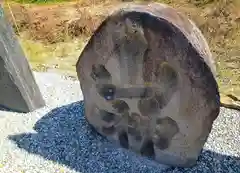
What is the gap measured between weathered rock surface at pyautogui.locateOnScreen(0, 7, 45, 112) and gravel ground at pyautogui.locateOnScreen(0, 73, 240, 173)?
0.11m

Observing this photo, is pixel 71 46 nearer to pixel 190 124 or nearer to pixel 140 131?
pixel 140 131

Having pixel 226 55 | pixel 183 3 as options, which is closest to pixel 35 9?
pixel 183 3

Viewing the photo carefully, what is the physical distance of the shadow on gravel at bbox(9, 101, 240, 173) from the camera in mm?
4000

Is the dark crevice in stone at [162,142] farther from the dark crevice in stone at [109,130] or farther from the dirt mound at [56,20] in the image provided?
the dirt mound at [56,20]

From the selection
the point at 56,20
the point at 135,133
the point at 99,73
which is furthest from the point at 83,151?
the point at 56,20

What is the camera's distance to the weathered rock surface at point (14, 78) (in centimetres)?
465

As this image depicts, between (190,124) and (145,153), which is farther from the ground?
(190,124)

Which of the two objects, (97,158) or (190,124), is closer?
(190,124)

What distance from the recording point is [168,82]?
3717mm

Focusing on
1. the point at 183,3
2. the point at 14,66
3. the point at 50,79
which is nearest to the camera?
the point at 14,66

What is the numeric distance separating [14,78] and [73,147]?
101 centimetres

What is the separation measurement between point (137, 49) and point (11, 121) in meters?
1.73

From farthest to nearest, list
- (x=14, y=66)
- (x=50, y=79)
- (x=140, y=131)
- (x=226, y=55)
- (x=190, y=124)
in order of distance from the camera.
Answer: (x=226, y=55)
(x=50, y=79)
(x=14, y=66)
(x=140, y=131)
(x=190, y=124)

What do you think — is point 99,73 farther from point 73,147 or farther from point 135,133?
point 73,147
